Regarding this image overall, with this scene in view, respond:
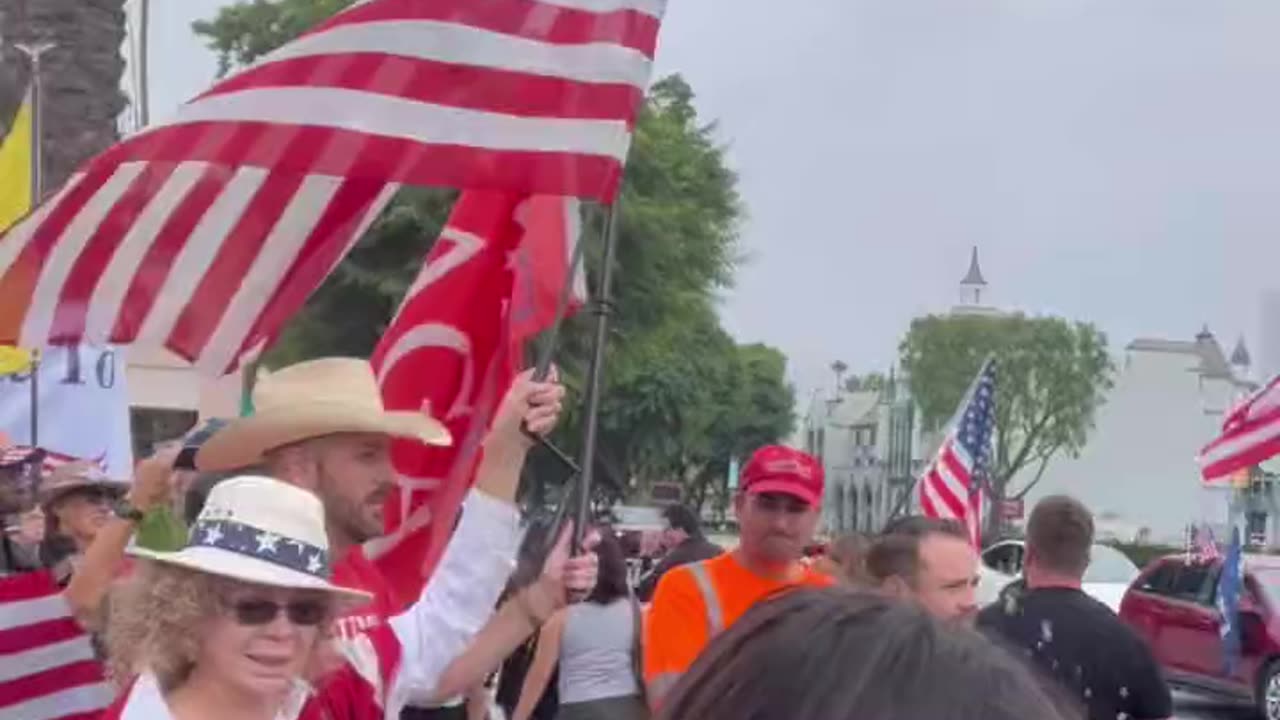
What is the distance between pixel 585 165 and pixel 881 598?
370cm

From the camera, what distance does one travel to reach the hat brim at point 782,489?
5.96 metres

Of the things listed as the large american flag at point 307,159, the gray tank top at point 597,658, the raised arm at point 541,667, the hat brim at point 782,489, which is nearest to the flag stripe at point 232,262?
the large american flag at point 307,159

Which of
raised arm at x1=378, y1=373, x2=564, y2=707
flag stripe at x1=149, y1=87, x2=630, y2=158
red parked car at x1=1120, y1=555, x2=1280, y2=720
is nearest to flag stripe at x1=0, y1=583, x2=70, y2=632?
raised arm at x1=378, y1=373, x2=564, y2=707

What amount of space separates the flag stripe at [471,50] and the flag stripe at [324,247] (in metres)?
0.35

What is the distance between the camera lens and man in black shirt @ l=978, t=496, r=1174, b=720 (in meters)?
5.60

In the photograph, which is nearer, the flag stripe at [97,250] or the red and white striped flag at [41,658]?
the red and white striped flag at [41,658]

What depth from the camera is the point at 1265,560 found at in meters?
19.1

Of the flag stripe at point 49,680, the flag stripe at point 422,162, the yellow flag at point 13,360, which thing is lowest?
the flag stripe at point 49,680

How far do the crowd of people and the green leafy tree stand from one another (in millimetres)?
81904

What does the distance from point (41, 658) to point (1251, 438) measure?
9.30m

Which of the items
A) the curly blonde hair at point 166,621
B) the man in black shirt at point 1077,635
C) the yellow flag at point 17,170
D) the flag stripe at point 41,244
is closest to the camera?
the curly blonde hair at point 166,621

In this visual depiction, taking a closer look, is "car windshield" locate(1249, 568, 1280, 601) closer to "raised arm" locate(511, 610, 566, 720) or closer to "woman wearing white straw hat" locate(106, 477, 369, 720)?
"raised arm" locate(511, 610, 566, 720)

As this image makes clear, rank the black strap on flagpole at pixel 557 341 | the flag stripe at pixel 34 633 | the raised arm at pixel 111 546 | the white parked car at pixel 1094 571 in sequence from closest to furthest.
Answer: the raised arm at pixel 111 546, the black strap on flagpole at pixel 557 341, the flag stripe at pixel 34 633, the white parked car at pixel 1094 571

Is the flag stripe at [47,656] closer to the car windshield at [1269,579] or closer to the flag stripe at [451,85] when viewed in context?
Answer: the flag stripe at [451,85]
